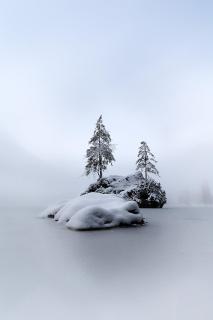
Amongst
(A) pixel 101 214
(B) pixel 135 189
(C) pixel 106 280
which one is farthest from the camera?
(B) pixel 135 189

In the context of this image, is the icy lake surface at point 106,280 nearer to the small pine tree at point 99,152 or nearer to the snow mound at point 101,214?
the snow mound at point 101,214

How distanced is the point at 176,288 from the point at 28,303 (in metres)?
1.87

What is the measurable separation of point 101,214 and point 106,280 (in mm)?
6179

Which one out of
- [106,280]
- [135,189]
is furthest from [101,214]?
[135,189]

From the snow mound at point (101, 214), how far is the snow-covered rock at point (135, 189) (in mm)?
14043

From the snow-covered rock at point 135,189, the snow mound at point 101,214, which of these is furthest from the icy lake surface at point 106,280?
the snow-covered rock at point 135,189

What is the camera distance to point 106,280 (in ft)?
13.5

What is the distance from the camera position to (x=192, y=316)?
115 inches

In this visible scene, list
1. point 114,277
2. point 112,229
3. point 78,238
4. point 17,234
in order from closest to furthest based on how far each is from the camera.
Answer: point 114,277
point 78,238
point 17,234
point 112,229

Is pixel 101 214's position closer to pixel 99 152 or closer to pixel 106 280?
pixel 106 280

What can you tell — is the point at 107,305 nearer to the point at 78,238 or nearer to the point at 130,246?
the point at 130,246

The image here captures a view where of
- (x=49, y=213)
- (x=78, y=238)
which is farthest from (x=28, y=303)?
(x=49, y=213)

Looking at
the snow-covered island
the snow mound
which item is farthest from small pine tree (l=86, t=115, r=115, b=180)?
the snow mound

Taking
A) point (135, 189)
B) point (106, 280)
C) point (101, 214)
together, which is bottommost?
point (106, 280)
